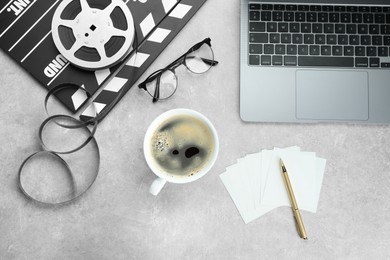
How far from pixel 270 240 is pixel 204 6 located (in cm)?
45

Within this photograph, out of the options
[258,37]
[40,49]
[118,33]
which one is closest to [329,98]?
[258,37]

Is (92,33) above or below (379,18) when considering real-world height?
above

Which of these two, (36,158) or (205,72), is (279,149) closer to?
(205,72)

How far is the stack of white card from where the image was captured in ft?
2.89

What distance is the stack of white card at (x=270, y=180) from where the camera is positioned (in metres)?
0.88

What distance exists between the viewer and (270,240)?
0.88m

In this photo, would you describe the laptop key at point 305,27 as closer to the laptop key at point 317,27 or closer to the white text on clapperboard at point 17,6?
the laptop key at point 317,27

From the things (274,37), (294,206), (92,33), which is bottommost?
(294,206)

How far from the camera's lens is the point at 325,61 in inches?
35.0

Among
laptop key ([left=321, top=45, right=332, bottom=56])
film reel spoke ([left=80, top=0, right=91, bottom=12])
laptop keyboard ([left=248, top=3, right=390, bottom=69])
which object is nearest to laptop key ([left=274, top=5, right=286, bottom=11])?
laptop keyboard ([left=248, top=3, right=390, bottom=69])

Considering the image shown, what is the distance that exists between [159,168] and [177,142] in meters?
0.05

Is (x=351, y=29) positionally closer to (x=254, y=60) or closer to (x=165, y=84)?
(x=254, y=60)

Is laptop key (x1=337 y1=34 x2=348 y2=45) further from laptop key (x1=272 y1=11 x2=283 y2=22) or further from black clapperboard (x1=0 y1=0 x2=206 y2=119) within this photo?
black clapperboard (x1=0 y1=0 x2=206 y2=119)

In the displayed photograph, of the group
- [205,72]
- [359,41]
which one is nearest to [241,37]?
[205,72]
